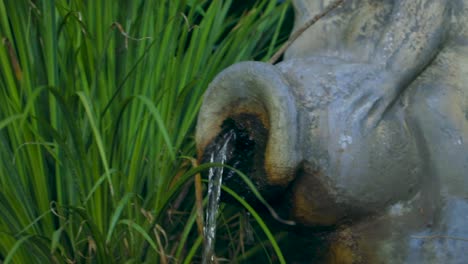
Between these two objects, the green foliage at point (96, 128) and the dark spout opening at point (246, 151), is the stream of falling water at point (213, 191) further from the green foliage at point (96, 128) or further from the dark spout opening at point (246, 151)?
the green foliage at point (96, 128)

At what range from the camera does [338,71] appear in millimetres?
2176

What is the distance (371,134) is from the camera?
2.11 metres

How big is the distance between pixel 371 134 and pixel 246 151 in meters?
0.26

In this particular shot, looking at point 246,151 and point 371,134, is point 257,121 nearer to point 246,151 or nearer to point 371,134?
point 246,151

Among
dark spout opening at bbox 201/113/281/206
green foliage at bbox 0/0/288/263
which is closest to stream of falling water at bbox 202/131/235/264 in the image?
dark spout opening at bbox 201/113/281/206

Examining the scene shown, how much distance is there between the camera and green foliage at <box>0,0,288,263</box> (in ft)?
8.68

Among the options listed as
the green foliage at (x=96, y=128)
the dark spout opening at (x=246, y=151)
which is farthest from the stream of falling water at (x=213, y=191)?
the green foliage at (x=96, y=128)

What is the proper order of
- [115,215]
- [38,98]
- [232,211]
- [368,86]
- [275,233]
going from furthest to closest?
[232,211]
[38,98]
[275,233]
[115,215]
[368,86]

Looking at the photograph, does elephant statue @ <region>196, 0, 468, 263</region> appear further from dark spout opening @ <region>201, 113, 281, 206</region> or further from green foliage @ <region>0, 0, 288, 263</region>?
green foliage @ <region>0, 0, 288, 263</region>

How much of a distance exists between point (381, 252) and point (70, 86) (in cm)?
101

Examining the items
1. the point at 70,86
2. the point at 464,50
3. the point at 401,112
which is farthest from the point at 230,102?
the point at 70,86

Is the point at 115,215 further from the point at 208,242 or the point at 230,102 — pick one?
the point at 230,102

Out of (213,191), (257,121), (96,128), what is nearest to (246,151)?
(257,121)

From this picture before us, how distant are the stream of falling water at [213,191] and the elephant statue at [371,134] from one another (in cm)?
2
